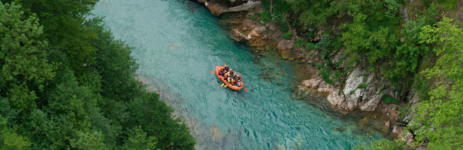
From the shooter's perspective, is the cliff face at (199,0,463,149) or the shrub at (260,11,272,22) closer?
the cliff face at (199,0,463,149)

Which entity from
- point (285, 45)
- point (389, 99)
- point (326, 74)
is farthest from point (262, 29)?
point (389, 99)

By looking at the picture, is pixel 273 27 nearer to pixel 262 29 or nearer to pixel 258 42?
pixel 262 29

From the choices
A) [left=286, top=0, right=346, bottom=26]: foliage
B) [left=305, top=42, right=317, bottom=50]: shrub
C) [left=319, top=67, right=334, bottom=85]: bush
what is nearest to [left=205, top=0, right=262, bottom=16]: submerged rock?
[left=286, top=0, right=346, bottom=26]: foliage

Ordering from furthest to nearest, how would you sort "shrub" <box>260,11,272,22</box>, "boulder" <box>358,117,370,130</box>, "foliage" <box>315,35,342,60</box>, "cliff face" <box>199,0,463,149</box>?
"shrub" <box>260,11,272,22</box> → "foliage" <box>315,35,342,60</box> → "boulder" <box>358,117,370,130</box> → "cliff face" <box>199,0,463,149</box>

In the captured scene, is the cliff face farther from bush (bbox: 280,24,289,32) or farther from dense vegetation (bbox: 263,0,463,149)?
bush (bbox: 280,24,289,32)

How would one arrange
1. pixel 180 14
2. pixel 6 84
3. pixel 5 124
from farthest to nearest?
pixel 180 14
pixel 6 84
pixel 5 124

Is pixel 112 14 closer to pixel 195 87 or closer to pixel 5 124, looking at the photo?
pixel 195 87

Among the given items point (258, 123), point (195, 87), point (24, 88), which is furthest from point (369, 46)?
point (24, 88)
